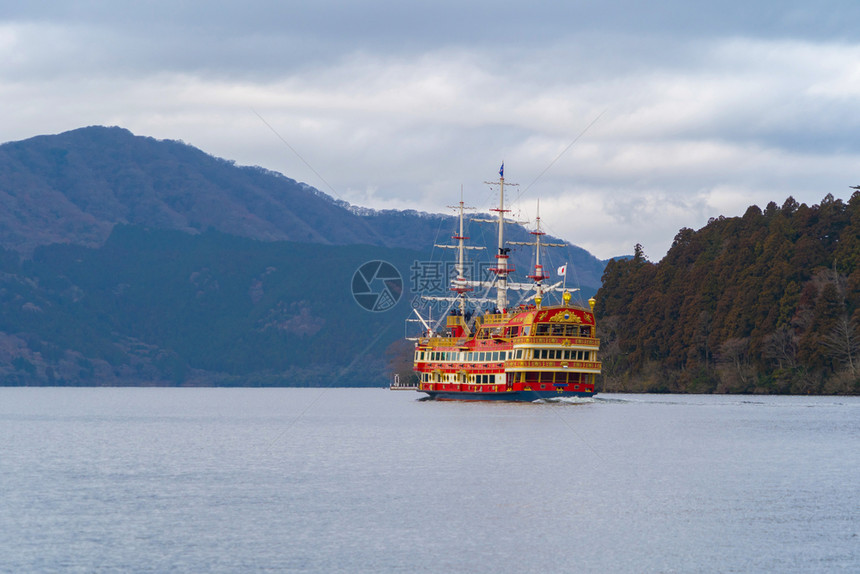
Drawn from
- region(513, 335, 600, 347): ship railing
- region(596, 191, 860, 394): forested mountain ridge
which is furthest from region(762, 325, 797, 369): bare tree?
region(513, 335, 600, 347): ship railing

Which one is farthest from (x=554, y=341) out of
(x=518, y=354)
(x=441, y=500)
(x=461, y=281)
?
(x=441, y=500)

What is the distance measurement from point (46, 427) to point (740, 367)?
3270 inches

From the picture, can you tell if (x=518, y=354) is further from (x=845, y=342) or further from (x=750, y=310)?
(x=750, y=310)

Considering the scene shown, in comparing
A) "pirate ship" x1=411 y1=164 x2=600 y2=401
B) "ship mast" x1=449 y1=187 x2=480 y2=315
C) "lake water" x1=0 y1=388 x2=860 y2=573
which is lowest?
"lake water" x1=0 y1=388 x2=860 y2=573

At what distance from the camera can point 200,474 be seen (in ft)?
184

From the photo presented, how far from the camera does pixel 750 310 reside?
139 meters

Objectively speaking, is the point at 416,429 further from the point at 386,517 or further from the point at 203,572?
the point at 203,572

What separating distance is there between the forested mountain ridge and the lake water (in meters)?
43.4

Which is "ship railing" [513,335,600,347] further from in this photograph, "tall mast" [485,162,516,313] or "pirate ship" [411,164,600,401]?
"tall mast" [485,162,516,313]

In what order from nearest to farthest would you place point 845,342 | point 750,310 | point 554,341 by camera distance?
point 554,341 < point 845,342 < point 750,310

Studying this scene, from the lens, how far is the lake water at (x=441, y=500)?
115ft

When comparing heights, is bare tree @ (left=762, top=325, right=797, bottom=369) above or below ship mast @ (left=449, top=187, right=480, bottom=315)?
below

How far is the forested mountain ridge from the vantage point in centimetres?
12769

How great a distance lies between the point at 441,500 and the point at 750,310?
328ft
